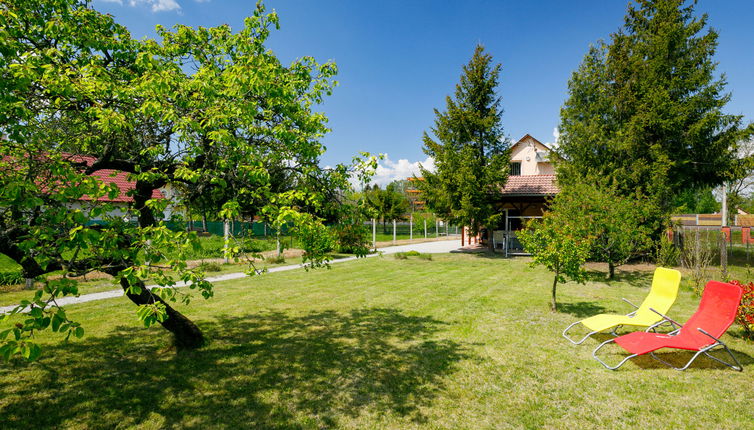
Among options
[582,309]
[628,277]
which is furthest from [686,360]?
[628,277]

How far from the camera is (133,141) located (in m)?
Result: 5.30

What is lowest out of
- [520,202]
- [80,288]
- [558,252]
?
[80,288]

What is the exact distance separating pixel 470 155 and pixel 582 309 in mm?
12375

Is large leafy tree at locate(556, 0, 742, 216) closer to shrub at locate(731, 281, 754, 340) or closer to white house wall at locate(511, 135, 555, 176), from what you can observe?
shrub at locate(731, 281, 754, 340)

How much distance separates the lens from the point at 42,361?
5441mm

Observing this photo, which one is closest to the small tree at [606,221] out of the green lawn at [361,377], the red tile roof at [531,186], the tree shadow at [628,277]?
the tree shadow at [628,277]

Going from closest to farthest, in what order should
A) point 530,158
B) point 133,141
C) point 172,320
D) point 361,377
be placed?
point 361,377
point 133,141
point 172,320
point 530,158

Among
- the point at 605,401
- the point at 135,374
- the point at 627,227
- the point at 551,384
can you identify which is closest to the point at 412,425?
the point at 551,384

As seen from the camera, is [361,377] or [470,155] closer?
[361,377]

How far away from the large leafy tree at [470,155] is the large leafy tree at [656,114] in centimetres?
367

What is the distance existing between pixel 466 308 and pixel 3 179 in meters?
8.11

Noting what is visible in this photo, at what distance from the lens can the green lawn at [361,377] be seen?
4.04 m

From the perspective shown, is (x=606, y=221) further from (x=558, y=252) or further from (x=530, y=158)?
(x=530, y=158)

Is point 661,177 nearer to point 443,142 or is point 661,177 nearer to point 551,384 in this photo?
point 443,142
